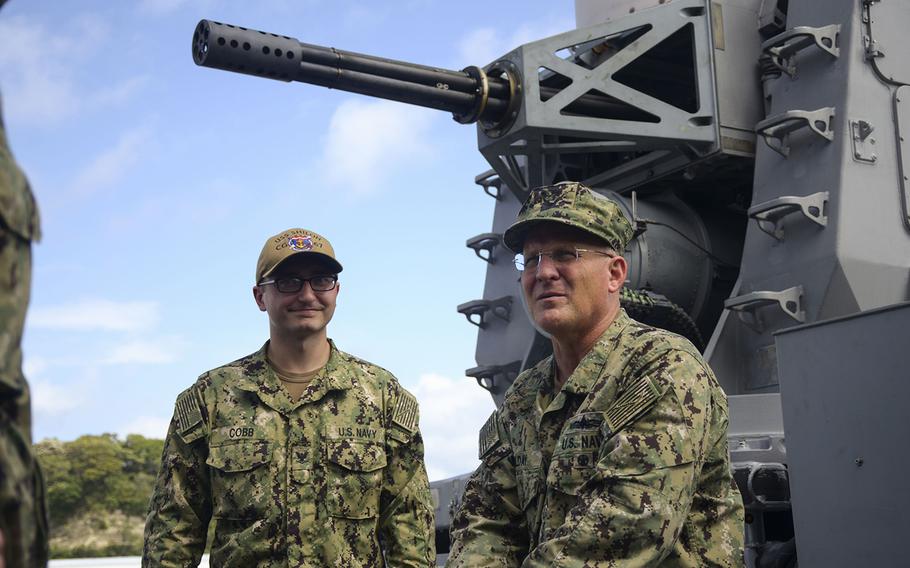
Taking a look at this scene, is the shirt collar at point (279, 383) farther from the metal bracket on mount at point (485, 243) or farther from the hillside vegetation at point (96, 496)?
the hillside vegetation at point (96, 496)

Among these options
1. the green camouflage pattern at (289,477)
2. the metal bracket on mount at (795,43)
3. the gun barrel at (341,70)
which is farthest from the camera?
the metal bracket on mount at (795,43)

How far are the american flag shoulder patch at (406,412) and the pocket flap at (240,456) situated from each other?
45cm

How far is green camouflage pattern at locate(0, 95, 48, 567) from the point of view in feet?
4.37

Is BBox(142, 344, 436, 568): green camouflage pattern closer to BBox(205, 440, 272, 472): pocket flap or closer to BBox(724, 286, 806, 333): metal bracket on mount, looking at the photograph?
BBox(205, 440, 272, 472): pocket flap

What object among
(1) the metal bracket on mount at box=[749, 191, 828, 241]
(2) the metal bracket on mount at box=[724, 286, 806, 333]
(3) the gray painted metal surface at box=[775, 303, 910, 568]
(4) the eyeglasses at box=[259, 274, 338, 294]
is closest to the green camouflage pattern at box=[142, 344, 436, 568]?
(4) the eyeglasses at box=[259, 274, 338, 294]

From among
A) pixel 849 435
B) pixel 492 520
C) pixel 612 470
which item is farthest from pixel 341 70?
pixel 612 470

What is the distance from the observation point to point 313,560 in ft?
11.2

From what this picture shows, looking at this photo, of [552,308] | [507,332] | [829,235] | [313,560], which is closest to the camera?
[552,308]

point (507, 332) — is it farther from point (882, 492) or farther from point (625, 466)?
point (625, 466)

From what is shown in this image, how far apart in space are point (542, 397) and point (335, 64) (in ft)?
12.3

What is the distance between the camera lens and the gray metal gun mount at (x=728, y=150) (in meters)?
5.71

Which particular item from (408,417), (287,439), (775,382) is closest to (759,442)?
(775,382)

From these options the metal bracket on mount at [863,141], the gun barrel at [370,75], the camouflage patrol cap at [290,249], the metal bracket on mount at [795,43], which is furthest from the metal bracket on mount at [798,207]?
the camouflage patrol cap at [290,249]

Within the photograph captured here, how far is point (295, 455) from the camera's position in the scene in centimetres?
354
